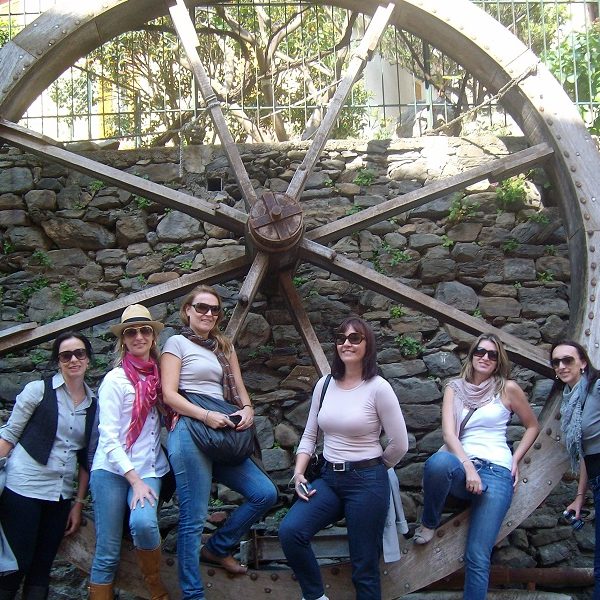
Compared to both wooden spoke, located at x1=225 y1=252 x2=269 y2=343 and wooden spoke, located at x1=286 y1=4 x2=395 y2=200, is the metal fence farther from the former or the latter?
wooden spoke, located at x1=225 y1=252 x2=269 y2=343

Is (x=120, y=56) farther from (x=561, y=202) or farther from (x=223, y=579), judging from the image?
(x=223, y=579)

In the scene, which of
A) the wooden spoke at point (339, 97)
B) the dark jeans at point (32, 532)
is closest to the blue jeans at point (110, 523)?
the dark jeans at point (32, 532)

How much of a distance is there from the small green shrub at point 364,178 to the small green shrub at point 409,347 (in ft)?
3.34

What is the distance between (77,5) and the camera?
445cm

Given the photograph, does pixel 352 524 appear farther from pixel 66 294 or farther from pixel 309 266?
pixel 66 294

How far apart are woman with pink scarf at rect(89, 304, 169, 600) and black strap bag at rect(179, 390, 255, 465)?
0.17 meters

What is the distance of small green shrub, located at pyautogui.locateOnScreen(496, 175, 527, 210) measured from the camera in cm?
499

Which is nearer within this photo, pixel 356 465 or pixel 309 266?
pixel 356 465

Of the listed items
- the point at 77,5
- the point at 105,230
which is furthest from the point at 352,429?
the point at 77,5


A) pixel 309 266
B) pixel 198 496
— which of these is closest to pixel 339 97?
pixel 309 266

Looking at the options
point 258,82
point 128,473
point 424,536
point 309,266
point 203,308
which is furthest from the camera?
point 258,82

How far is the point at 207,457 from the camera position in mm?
3326

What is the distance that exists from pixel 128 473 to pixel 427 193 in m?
2.15

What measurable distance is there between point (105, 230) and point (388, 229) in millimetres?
1716
